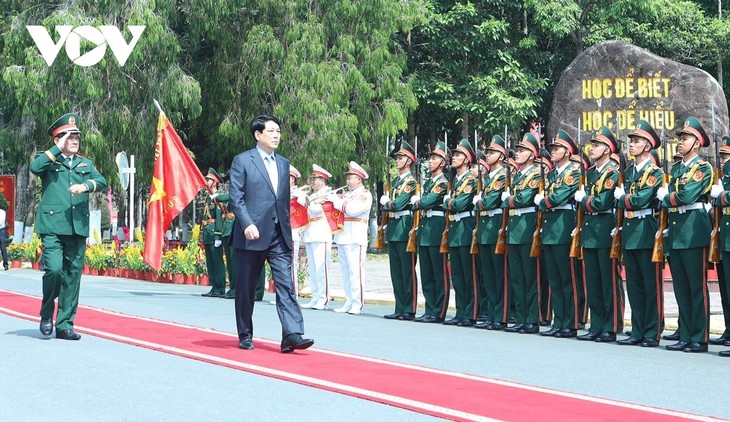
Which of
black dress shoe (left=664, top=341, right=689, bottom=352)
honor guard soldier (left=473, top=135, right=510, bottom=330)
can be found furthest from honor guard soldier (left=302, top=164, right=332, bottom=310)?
black dress shoe (left=664, top=341, right=689, bottom=352)

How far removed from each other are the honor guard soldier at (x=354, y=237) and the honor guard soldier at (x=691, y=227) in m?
5.07

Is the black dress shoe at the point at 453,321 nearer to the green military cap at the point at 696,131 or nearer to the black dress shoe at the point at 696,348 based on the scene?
the black dress shoe at the point at 696,348

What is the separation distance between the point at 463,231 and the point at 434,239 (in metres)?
0.47

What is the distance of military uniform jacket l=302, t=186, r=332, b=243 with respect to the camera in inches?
667

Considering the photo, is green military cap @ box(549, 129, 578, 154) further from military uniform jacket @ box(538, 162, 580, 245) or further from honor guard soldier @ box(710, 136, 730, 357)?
honor guard soldier @ box(710, 136, 730, 357)

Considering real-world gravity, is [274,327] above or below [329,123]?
below

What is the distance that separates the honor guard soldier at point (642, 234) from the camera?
1195 cm

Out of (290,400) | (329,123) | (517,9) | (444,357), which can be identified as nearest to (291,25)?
(329,123)

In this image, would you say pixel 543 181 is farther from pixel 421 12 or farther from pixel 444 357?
pixel 421 12

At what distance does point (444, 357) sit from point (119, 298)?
336 inches

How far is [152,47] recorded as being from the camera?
3089cm

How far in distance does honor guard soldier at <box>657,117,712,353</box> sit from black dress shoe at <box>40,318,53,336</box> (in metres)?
5.61

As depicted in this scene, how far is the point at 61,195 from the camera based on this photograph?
11.5 metres

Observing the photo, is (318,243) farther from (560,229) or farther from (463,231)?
(560,229)
